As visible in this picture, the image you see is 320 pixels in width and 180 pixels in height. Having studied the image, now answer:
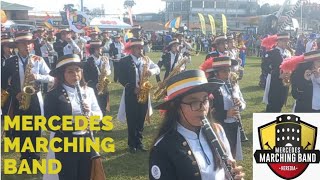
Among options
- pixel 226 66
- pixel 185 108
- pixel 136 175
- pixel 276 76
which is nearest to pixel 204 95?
pixel 185 108

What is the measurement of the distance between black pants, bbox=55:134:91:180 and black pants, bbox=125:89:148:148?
7.70 ft

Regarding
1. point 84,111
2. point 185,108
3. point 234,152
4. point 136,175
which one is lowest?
point 136,175

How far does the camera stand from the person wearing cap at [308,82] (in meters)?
5.19

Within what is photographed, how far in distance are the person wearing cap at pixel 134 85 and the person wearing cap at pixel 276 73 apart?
2.71 metres

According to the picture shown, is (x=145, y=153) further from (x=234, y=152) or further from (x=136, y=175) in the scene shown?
(x=234, y=152)

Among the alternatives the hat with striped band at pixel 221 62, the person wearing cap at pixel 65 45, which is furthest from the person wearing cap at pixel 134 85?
the person wearing cap at pixel 65 45

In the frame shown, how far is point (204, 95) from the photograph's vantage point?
2.73 m

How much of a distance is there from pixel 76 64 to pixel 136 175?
6.31ft

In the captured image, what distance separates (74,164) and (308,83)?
296 cm

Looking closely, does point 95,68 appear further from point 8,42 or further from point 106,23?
point 106,23

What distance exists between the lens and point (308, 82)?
5297 mm

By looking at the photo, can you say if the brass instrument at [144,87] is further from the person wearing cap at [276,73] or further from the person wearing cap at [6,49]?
the person wearing cap at [276,73]

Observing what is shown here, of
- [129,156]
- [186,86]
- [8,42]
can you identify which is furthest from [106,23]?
[186,86]

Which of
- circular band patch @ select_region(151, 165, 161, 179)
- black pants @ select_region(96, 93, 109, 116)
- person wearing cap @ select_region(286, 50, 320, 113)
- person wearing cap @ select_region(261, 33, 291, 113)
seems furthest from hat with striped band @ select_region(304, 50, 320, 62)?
black pants @ select_region(96, 93, 109, 116)
